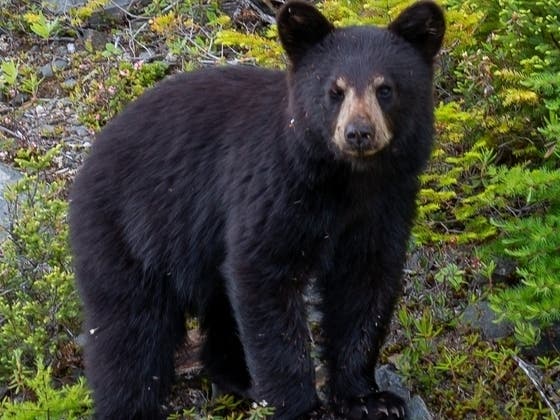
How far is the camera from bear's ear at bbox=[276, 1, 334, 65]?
5.27 meters

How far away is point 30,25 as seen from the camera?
385 inches

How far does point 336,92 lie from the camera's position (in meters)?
5.16

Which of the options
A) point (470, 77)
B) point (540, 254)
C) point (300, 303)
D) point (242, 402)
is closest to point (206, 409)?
point (242, 402)

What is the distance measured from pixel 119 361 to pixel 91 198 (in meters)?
0.81

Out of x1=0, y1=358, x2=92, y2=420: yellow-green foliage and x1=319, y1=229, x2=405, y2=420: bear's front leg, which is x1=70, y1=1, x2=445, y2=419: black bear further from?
x1=0, y1=358, x2=92, y2=420: yellow-green foliage

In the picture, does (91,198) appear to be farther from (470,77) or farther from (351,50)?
(470,77)

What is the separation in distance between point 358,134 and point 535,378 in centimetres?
172

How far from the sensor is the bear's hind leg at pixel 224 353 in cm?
625

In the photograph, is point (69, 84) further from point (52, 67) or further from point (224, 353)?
point (224, 353)

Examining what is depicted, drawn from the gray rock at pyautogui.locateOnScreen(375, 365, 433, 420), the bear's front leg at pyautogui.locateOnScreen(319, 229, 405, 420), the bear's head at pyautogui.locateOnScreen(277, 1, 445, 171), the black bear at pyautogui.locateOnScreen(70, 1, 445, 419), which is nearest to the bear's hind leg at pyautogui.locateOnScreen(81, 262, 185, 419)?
the black bear at pyautogui.locateOnScreen(70, 1, 445, 419)

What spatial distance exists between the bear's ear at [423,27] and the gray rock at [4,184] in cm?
285

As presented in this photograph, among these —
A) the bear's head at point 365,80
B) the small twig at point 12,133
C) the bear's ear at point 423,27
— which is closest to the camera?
the bear's head at point 365,80

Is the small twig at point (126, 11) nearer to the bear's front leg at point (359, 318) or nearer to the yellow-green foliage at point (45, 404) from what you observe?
the yellow-green foliage at point (45, 404)

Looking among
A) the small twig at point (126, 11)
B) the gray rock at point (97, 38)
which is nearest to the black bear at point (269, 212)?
the gray rock at point (97, 38)
